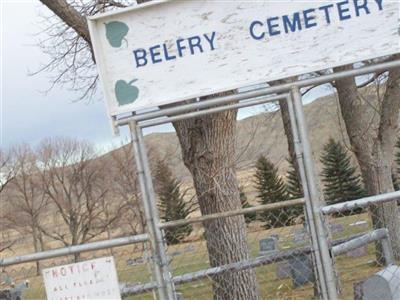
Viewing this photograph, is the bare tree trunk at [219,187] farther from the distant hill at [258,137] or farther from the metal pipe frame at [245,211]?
the metal pipe frame at [245,211]

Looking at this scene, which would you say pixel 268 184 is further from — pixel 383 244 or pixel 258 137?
pixel 383 244

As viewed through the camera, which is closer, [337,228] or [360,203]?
[360,203]

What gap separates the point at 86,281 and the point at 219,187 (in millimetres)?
4694

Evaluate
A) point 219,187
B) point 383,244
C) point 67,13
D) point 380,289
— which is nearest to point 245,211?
point 380,289

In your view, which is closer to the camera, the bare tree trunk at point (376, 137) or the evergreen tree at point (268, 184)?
the bare tree trunk at point (376, 137)

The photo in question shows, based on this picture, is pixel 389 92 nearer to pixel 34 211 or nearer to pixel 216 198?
pixel 216 198

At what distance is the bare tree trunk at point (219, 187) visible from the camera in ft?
28.2

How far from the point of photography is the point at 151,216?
4.19 m

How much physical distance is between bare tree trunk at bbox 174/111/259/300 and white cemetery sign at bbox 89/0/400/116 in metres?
4.61

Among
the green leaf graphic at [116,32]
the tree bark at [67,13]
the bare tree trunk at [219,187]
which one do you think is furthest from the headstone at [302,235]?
the tree bark at [67,13]

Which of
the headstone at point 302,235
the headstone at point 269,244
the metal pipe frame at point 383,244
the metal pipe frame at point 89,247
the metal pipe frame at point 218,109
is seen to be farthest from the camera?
the headstone at point 269,244

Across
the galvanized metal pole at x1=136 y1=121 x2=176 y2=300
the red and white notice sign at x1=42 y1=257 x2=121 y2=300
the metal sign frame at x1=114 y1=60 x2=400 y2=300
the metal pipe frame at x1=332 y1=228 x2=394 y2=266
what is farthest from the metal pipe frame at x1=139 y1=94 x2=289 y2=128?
the metal pipe frame at x1=332 y1=228 x2=394 y2=266

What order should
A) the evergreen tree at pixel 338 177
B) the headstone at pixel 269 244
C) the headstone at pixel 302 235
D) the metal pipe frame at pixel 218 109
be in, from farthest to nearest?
the evergreen tree at pixel 338 177 < the headstone at pixel 269 244 < the headstone at pixel 302 235 < the metal pipe frame at pixel 218 109

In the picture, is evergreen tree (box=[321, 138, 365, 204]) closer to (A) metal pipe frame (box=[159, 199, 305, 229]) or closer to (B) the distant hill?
(B) the distant hill
